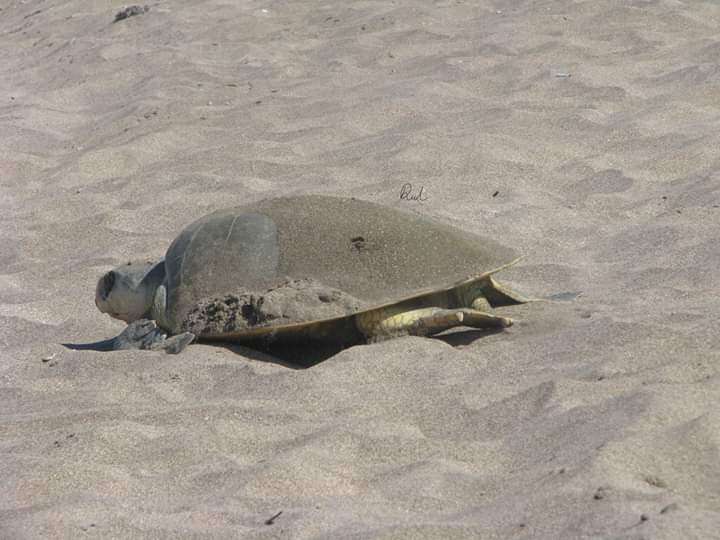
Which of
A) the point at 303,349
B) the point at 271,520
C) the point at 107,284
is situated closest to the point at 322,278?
the point at 303,349

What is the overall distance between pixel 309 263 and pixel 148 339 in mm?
659

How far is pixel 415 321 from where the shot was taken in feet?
13.4

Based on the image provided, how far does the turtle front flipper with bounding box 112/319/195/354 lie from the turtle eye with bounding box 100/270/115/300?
0.70 feet

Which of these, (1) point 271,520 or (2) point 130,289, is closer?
(1) point 271,520

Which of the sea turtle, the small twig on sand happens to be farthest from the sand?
the sea turtle

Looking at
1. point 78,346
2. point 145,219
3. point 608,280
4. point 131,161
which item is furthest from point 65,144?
point 608,280

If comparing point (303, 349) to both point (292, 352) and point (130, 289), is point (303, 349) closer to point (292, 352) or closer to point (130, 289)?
point (292, 352)

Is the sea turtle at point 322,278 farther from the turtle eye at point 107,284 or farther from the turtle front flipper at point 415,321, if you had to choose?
the turtle eye at point 107,284

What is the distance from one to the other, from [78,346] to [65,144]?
11.1 ft

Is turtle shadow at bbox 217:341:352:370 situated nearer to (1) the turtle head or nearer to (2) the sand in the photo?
(2) the sand

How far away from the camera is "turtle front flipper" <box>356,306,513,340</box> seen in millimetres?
4031

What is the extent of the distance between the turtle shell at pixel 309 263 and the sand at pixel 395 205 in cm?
18

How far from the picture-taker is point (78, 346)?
14.9 ft

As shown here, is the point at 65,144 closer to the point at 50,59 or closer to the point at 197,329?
the point at 50,59
